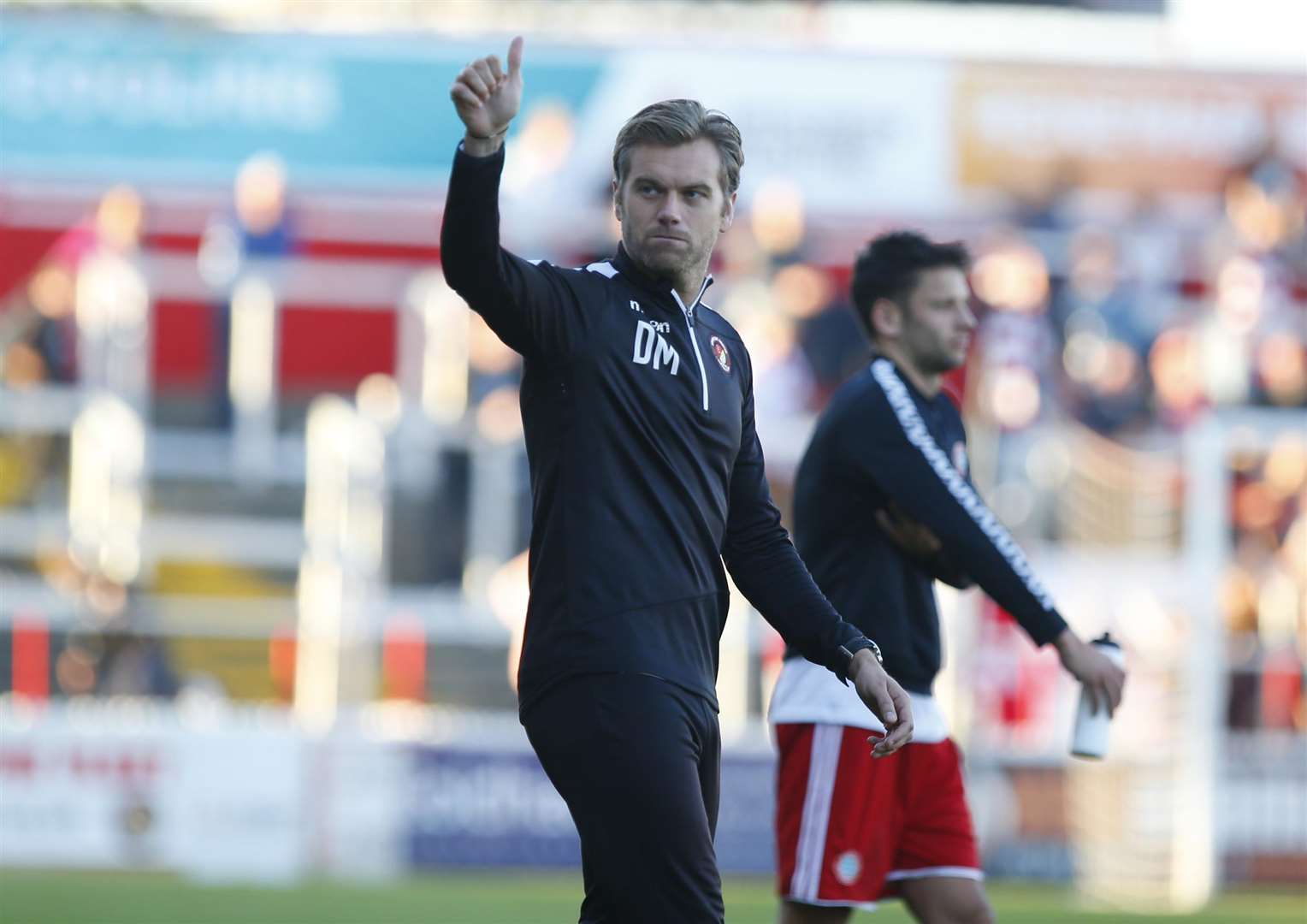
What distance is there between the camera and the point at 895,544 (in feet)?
19.7

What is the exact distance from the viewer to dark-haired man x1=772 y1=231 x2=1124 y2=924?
5.82 metres

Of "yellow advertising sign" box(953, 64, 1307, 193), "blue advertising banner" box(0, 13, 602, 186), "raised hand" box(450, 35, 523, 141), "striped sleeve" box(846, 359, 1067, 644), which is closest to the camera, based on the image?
"raised hand" box(450, 35, 523, 141)

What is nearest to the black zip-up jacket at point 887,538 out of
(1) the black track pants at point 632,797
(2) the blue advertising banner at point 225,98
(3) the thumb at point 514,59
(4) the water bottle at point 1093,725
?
(4) the water bottle at point 1093,725

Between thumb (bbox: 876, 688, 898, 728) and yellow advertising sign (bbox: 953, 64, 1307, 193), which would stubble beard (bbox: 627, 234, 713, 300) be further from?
yellow advertising sign (bbox: 953, 64, 1307, 193)

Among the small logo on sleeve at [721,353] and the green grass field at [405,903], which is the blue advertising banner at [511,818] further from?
the small logo on sleeve at [721,353]

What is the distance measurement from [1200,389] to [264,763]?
774 cm

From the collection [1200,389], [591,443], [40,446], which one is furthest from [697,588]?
[1200,389]

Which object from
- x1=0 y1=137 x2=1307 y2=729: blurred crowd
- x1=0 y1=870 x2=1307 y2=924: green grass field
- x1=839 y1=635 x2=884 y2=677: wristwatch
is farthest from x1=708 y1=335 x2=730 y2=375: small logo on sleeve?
x1=0 y1=137 x2=1307 y2=729: blurred crowd

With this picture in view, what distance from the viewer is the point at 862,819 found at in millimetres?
5855

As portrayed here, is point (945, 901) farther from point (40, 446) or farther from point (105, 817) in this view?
point (40, 446)

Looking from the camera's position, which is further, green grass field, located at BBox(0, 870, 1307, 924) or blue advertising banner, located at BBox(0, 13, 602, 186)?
blue advertising banner, located at BBox(0, 13, 602, 186)

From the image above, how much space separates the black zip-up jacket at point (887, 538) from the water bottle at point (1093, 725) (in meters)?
0.17

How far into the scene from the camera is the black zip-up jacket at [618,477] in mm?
4211

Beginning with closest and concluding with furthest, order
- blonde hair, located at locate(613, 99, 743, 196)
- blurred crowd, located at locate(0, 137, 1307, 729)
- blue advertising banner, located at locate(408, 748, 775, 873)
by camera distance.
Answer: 1. blonde hair, located at locate(613, 99, 743, 196)
2. blue advertising banner, located at locate(408, 748, 775, 873)
3. blurred crowd, located at locate(0, 137, 1307, 729)
